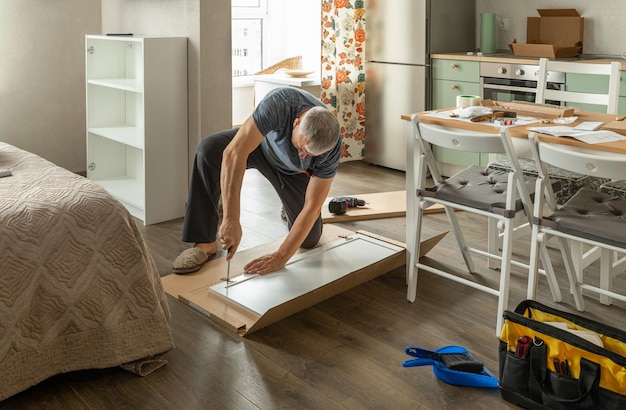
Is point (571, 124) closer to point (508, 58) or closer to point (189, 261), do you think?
point (189, 261)

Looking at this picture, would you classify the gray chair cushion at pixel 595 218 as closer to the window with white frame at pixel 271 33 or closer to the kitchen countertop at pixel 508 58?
the kitchen countertop at pixel 508 58

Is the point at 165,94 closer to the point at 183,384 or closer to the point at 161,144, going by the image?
the point at 161,144

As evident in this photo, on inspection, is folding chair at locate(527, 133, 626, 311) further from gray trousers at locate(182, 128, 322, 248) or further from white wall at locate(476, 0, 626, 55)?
white wall at locate(476, 0, 626, 55)

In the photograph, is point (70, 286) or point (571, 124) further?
point (571, 124)

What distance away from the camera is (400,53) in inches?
200

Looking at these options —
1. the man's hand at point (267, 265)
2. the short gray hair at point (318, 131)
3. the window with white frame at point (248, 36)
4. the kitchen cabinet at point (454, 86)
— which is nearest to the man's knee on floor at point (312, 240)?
the man's hand at point (267, 265)

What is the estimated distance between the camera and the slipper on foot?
10.4 ft

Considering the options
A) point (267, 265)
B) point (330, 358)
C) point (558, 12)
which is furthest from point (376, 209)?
point (558, 12)

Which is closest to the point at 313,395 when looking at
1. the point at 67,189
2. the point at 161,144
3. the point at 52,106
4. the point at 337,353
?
the point at 337,353

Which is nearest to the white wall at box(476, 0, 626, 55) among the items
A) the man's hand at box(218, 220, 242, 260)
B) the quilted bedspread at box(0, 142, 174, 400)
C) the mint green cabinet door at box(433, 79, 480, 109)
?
the mint green cabinet door at box(433, 79, 480, 109)

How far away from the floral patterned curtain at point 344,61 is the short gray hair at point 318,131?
9.26 ft

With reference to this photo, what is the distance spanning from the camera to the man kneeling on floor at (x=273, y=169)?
262cm

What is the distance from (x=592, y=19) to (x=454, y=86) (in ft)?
3.30

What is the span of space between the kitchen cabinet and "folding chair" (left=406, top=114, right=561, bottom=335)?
66.3 inches
